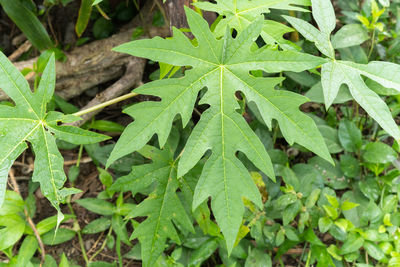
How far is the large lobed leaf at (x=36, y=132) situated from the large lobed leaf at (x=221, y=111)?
0.24 metres

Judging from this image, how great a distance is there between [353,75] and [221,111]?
20.9 inches

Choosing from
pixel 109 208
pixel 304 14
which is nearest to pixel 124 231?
pixel 109 208

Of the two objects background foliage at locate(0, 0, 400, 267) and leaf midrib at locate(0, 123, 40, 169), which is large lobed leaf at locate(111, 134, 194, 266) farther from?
leaf midrib at locate(0, 123, 40, 169)

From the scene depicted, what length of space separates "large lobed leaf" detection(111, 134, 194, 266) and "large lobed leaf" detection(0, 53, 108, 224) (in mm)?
301

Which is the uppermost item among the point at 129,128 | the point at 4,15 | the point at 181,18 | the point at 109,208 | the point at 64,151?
the point at 4,15

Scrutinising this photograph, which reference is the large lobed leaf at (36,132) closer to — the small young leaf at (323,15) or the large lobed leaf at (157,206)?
the large lobed leaf at (157,206)

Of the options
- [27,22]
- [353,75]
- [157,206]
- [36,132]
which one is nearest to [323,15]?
[353,75]

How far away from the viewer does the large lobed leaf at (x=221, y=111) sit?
1.26 m

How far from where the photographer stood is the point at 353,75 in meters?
1.40

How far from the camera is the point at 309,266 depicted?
1.99 m

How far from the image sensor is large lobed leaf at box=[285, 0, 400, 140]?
52.6 inches

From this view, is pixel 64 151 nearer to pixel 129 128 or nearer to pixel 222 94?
pixel 129 128

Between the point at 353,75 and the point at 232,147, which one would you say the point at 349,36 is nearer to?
the point at 353,75

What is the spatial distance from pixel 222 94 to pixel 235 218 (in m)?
0.44
